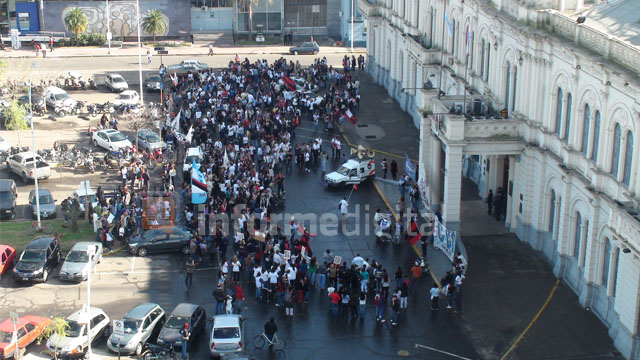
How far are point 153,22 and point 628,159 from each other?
71310 millimetres

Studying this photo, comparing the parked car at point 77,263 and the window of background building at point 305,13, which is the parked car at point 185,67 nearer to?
the window of background building at point 305,13

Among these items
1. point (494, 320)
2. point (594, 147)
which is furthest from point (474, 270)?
point (594, 147)

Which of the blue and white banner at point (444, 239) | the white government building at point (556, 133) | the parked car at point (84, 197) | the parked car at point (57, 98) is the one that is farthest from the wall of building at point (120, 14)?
the blue and white banner at point (444, 239)

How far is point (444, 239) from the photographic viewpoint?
4631 cm

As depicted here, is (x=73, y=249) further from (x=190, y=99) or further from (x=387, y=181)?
(x=190, y=99)

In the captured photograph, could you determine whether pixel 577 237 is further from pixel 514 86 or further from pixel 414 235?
pixel 514 86

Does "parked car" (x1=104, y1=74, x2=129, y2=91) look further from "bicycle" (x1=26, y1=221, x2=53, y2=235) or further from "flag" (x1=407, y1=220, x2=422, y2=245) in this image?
"flag" (x1=407, y1=220, x2=422, y2=245)

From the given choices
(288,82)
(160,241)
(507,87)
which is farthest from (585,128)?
(288,82)

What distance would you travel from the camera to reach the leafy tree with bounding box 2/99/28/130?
65938mm

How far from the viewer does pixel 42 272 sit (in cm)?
4406

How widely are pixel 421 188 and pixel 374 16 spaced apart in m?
36.4

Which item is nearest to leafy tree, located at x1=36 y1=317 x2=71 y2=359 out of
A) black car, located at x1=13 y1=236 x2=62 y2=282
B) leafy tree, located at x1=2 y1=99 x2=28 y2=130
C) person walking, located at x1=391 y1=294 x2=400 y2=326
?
black car, located at x1=13 y1=236 x2=62 y2=282

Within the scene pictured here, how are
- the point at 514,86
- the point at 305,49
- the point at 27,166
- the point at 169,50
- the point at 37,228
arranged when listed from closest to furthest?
the point at 514,86 < the point at 37,228 < the point at 27,166 < the point at 305,49 < the point at 169,50

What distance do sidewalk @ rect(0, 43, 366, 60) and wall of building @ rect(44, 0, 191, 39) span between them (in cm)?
267
